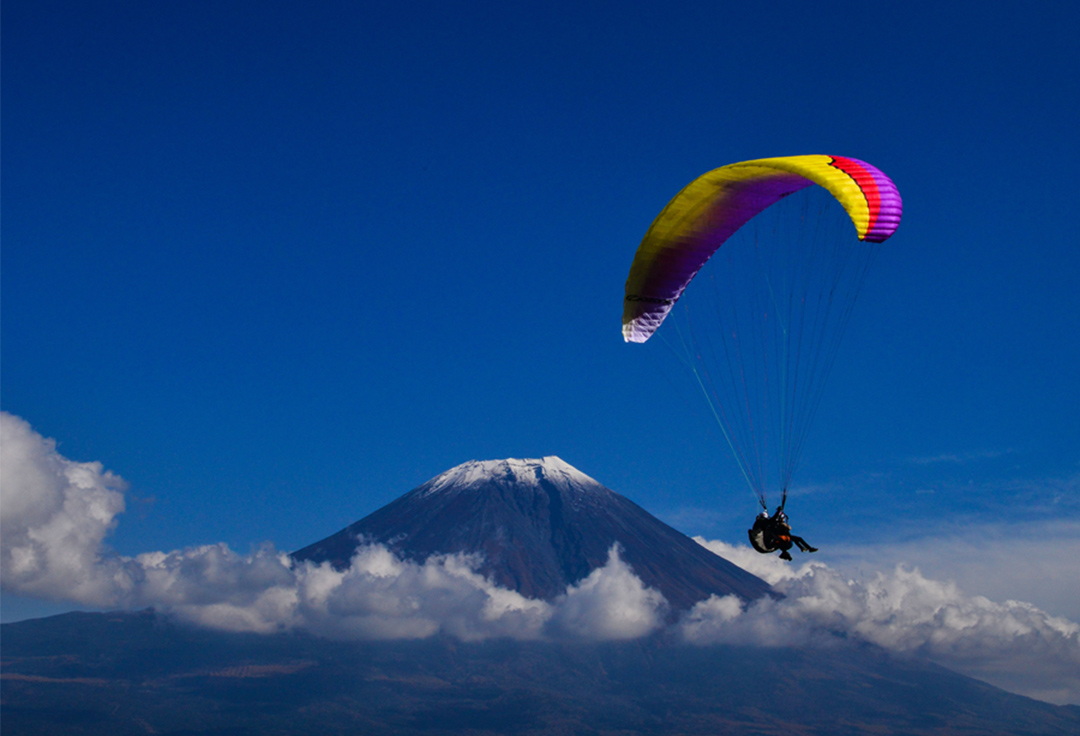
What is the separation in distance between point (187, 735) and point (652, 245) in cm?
21468

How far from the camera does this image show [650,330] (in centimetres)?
1880

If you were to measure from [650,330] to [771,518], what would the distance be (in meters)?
4.91

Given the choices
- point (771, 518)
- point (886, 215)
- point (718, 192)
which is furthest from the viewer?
point (718, 192)

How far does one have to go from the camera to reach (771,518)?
615 inches

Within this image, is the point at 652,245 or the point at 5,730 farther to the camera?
the point at 5,730

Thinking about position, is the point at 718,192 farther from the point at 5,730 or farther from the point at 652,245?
the point at 5,730

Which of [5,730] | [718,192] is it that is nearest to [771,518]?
[718,192]

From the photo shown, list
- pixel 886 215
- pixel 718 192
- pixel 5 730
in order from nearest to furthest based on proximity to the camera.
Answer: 1. pixel 886 215
2. pixel 718 192
3. pixel 5 730

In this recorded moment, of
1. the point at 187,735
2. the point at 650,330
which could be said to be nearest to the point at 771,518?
the point at 650,330

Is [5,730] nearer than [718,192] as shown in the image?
No

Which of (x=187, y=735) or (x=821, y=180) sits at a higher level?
(x=821, y=180)

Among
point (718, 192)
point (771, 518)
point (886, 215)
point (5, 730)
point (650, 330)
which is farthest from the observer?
point (5, 730)

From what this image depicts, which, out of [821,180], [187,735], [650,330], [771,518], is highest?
[821,180]

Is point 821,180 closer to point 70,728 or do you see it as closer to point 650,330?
point 650,330
